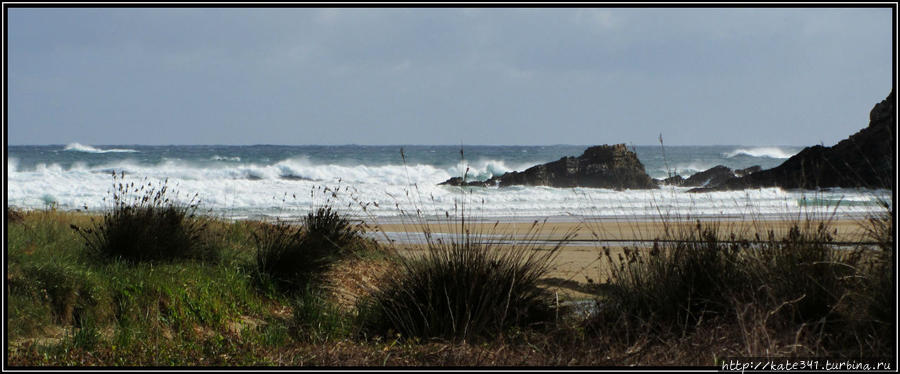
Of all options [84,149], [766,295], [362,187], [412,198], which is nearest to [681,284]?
[766,295]

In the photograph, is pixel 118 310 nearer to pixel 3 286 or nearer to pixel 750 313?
pixel 3 286

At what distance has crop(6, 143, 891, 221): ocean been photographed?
19.8 meters

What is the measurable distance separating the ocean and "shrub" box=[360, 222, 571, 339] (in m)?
3.70

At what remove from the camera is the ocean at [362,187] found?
19844 millimetres

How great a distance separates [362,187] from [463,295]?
90.8 feet

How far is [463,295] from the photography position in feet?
18.9

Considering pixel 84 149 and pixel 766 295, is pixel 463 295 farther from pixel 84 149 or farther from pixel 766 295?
pixel 84 149

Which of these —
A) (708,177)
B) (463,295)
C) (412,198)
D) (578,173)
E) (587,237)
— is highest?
(578,173)

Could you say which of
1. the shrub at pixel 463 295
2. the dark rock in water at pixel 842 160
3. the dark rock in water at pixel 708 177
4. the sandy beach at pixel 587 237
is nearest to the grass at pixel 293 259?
the sandy beach at pixel 587 237

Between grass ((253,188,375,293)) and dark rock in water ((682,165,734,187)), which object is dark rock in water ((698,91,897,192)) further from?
grass ((253,188,375,293))

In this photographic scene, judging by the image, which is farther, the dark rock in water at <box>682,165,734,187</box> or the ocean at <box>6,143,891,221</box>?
the dark rock in water at <box>682,165,734,187</box>

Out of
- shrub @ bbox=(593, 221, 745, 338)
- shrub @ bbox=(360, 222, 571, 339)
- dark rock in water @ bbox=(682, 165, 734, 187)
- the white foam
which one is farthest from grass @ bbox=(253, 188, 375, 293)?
dark rock in water @ bbox=(682, 165, 734, 187)

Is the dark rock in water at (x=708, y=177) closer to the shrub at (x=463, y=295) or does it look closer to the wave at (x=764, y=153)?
the wave at (x=764, y=153)

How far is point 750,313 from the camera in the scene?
482 cm
